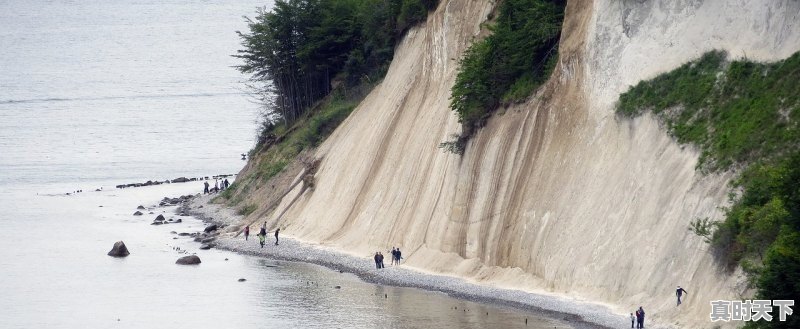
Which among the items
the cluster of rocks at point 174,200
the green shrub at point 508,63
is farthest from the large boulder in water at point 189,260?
the cluster of rocks at point 174,200

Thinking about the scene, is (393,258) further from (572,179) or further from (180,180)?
(180,180)

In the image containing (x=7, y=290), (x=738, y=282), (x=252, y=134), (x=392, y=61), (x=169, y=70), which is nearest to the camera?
(x=738, y=282)

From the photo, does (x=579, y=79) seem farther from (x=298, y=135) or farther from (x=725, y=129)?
(x=298, y=135)

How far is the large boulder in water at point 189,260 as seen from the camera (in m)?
62.7

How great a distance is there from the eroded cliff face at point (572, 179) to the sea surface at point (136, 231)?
108 inches

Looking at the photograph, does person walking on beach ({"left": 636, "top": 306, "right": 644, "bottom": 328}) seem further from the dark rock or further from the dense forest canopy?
the dark rock

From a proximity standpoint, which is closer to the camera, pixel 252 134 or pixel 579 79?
pixel 579 79

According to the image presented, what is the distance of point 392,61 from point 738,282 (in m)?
34.0

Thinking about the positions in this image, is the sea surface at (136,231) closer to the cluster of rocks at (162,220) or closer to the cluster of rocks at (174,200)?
the cluster of rocks at (174,200)

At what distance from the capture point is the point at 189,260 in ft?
206

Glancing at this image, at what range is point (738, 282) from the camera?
131 ft

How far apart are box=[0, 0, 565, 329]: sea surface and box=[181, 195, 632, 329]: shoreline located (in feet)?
2.25

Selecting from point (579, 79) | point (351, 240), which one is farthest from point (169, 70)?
point (579, 79)

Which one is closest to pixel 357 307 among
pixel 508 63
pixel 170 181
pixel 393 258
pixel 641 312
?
pixel 393 258
